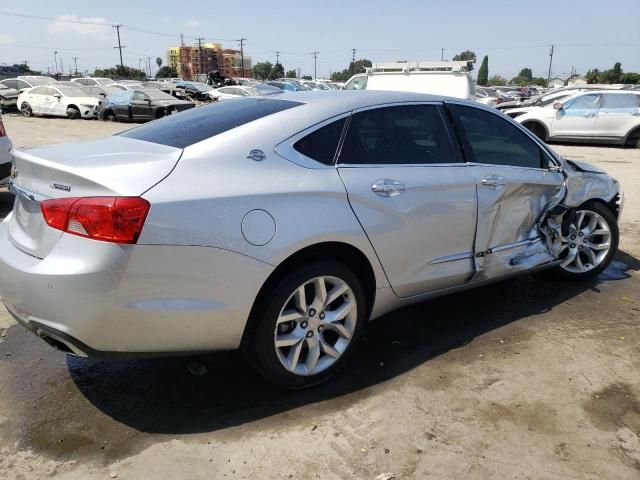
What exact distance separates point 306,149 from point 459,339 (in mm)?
1739

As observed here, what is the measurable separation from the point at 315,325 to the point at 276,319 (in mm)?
294

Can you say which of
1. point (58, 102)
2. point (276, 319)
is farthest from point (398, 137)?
point (58, 102)

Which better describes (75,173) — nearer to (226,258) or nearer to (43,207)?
(43,207)

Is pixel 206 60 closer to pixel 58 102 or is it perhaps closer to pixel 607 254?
pixel 58 102

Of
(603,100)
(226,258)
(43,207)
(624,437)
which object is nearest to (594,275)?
(624,437)

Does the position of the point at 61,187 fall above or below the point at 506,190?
above

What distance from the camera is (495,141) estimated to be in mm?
A: 3910

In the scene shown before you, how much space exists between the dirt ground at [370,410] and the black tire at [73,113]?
2320 centimetres

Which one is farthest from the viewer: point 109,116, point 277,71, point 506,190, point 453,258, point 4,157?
point 277,71

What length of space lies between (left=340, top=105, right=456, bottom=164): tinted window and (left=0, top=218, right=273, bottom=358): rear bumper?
37.9 inches

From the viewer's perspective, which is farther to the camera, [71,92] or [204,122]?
[71,92]

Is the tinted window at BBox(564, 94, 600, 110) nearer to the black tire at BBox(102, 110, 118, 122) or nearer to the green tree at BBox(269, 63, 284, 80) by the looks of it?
the black tire at BBox(102, 110, 118, 122)

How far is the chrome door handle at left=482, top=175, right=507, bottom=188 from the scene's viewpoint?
3.62 metres

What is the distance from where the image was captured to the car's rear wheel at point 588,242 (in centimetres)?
462
